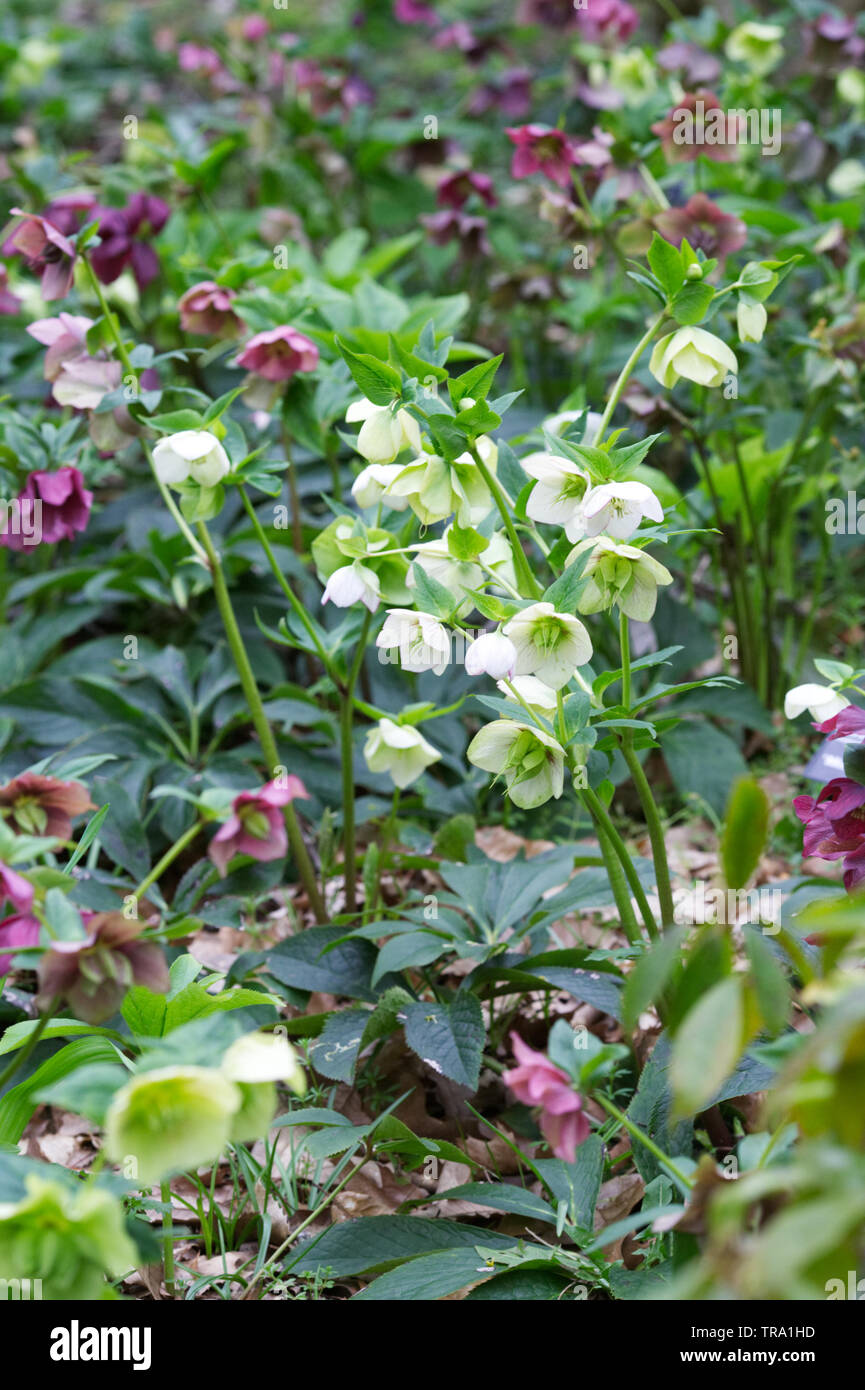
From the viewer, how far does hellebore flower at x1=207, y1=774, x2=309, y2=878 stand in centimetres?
91

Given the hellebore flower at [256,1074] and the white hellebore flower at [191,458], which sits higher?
the white hellebore flower at [191,458]

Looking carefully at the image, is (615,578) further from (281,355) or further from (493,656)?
(281,355)

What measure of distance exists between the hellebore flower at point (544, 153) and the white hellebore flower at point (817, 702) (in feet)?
3.17

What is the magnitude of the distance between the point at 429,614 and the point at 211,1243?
0.63 m

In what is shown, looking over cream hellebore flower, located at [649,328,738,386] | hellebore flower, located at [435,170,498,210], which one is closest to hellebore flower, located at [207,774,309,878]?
cream hellebore flower, located at [649,328,738,386]

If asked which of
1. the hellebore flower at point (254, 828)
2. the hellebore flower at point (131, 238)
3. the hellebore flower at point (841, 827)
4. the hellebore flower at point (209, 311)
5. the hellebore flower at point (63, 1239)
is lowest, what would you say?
the hellebore flower at point (63, 1239)

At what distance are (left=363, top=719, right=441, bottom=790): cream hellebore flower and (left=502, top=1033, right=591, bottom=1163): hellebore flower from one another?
1.63 ft

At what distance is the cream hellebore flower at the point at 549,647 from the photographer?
90 centimetres

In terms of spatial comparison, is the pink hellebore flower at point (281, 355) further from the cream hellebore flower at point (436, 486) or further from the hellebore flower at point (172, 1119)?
the hellebore flower at point (172, 1119)

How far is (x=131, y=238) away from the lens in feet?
6.18

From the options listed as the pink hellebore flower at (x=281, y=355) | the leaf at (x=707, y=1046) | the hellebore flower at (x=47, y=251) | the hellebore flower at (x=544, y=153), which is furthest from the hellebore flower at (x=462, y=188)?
the leaf at (x=707, y=1046)

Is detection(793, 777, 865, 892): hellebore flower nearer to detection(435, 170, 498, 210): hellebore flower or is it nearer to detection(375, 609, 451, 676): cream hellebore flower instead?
detection(375, 609, 451, 676): cream hellebore flower

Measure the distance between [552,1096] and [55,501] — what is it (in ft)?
3.28
